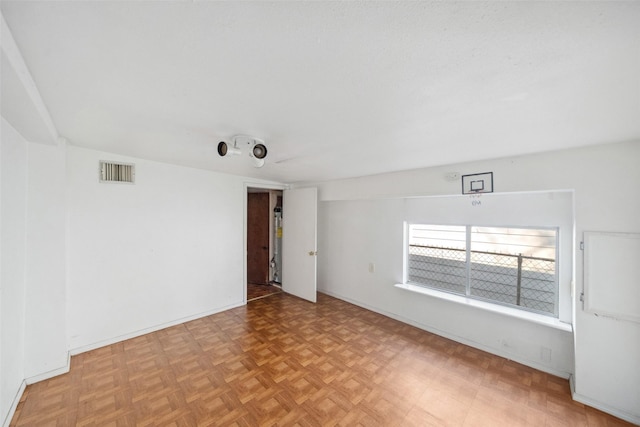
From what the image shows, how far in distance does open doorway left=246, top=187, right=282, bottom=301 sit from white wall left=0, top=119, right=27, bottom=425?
134 inches

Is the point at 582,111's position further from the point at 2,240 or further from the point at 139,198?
the point at 139,198

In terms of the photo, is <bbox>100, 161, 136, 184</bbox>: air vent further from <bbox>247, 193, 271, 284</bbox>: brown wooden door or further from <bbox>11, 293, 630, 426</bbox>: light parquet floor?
<bbox>247, 193, 271, 284</bbox>: brown wooden door

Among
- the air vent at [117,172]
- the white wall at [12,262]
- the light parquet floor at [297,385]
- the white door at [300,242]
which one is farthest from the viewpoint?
the white door at [300,242]

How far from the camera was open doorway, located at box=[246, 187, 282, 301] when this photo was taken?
532 centimetres

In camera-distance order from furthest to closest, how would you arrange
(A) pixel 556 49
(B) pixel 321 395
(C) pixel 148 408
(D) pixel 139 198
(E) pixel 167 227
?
(E) pixel 167 227 → (D) pixel 139 198 → (B) pixel 321 395 → (C) pixel 148 408 → (A) pixel 556 49

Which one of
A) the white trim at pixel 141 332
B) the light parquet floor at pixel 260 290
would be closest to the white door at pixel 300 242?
the light parquet floor at pixel 260 290

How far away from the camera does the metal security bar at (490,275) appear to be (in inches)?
101

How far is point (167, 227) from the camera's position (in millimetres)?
3273

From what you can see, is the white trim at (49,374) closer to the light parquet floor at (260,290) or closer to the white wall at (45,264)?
the white wall at (45,264)

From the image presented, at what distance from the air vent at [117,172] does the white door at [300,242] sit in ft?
8.00

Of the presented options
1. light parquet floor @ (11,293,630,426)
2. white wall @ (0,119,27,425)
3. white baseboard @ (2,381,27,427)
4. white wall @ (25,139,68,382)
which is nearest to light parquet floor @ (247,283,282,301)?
light parquet floor @ (11,293,630,426)

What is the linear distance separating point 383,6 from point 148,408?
292 cm

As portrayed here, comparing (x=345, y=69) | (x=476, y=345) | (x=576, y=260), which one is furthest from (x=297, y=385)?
(x=576, y=260)

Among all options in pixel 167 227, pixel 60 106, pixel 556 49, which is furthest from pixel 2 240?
pixel 556 49
